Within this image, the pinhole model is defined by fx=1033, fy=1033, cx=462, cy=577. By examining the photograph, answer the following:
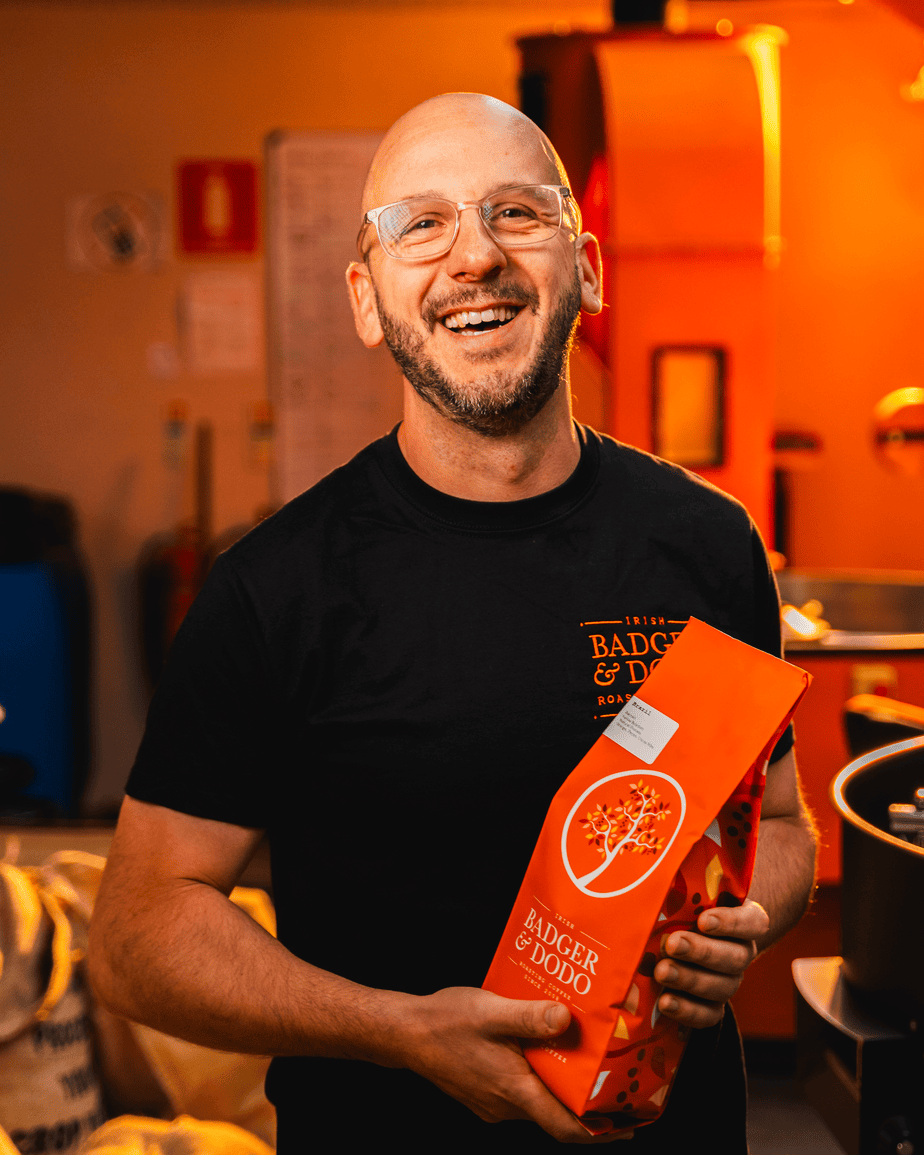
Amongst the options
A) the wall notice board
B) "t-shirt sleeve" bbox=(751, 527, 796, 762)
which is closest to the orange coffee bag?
"t-shirt sleeve" bbox=(751, 527, 796, 762)

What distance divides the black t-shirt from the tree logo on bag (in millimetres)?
170

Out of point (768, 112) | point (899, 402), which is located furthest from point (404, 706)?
point (768, 112)

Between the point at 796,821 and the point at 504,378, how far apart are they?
0.60 metres

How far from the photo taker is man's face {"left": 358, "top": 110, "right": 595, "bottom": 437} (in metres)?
1.06

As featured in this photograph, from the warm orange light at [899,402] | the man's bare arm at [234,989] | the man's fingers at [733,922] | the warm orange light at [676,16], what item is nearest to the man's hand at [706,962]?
the man's fingers at [733,922]

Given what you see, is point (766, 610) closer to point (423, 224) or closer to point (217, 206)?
point (423, 224)

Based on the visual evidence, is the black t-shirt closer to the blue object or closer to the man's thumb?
the man's thumb

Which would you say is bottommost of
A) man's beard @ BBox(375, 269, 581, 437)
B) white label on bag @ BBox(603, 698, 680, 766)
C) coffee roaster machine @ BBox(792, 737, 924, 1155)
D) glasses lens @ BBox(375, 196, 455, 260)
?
coffee roaster machine @ BBox(792, 737, 924, 1155)

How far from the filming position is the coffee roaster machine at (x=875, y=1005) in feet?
2.92

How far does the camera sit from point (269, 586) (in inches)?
41.9

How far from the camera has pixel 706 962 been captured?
816 millimetres

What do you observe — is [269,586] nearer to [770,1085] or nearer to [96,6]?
[770,1085]

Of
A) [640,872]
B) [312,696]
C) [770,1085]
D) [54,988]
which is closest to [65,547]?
[54,988]

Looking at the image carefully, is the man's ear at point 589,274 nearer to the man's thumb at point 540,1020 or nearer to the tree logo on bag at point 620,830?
the tree logo on bag at point 620,830
